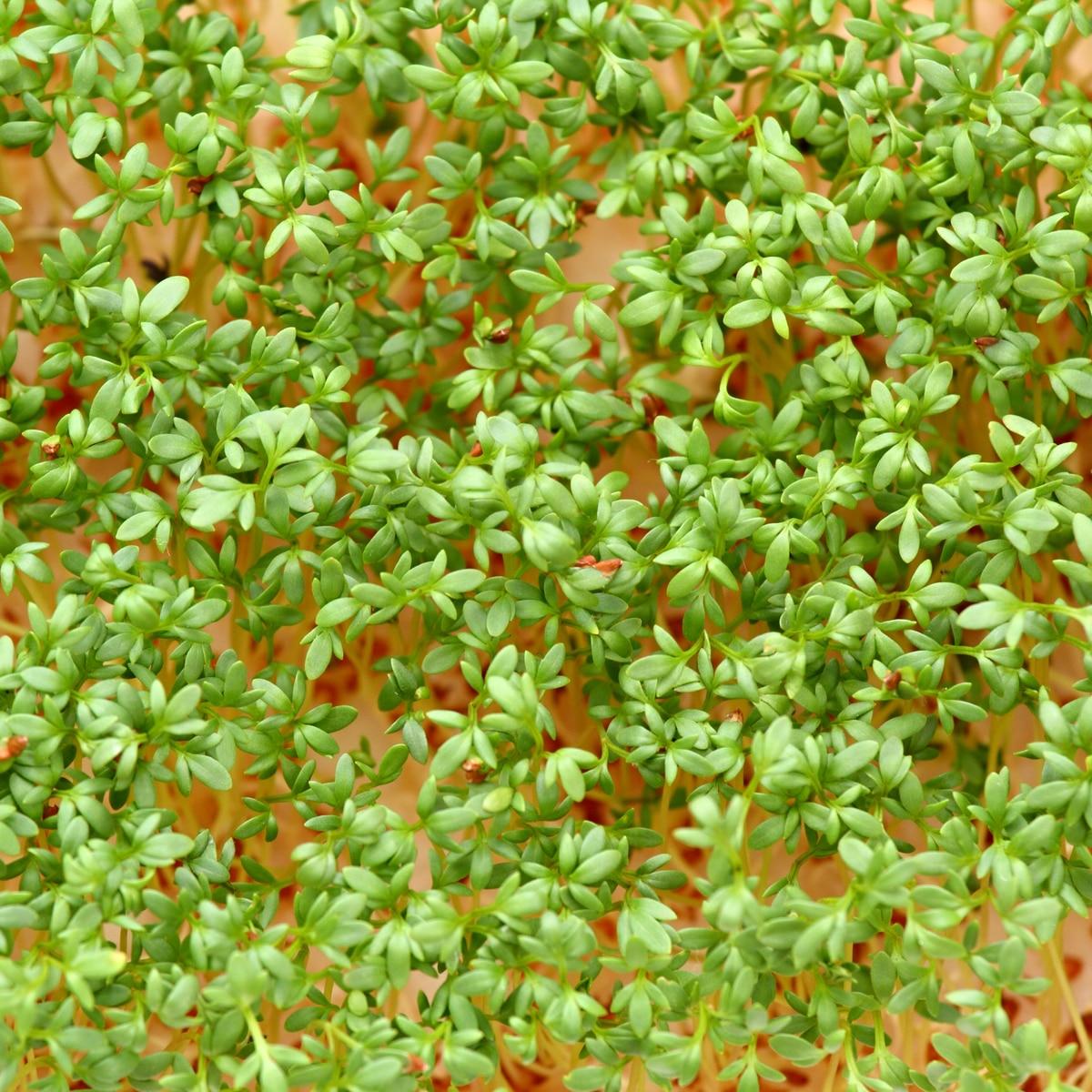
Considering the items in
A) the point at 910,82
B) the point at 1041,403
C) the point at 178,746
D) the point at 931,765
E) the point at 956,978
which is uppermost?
the point at 910,82

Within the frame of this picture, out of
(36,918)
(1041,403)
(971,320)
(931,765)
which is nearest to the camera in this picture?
(36,918)

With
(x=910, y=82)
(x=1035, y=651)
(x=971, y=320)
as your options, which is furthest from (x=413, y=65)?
(x=1035, y=651)

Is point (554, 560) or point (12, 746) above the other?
point (554, 560)

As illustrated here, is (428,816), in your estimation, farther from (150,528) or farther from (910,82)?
(910,82)

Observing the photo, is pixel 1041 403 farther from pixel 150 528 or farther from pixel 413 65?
pixel 150 528

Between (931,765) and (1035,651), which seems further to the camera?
(931,765)

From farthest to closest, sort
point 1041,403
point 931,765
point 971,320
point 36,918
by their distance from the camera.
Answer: point 931,765 < point 1041,403 < point 971,320 < point 36,918

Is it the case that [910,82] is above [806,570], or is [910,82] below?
above
